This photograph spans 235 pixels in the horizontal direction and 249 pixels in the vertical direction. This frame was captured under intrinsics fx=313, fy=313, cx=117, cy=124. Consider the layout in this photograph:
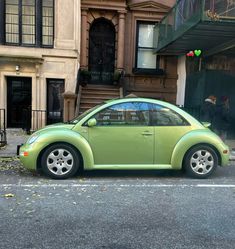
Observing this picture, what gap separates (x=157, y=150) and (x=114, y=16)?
33.6 ft

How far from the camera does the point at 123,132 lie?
620cm

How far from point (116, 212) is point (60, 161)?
2015mm

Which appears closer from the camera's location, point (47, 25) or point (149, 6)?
point (47, 25)

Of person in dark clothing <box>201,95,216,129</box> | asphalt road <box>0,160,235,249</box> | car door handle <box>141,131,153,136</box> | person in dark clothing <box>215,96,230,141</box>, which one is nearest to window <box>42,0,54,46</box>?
person in dark clothing <box>201,95,216,129</box>

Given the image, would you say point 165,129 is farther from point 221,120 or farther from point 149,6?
point 149,6

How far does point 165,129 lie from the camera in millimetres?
6312

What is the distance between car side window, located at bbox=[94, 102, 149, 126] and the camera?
6.28 m

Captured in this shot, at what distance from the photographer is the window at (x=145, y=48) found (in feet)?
49.8

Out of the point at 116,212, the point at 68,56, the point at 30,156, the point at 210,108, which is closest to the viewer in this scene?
the point at 116,212

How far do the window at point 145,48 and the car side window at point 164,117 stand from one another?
9180 millimetres

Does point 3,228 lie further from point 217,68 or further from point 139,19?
point 139,19

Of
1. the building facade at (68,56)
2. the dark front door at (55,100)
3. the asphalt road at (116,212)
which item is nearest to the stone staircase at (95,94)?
the building facade at (68,56)

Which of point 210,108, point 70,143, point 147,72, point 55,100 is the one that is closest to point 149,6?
point 147,72

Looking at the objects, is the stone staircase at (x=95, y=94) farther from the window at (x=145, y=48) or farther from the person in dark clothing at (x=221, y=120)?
the person in dark clothing at (x=221, y=120)
